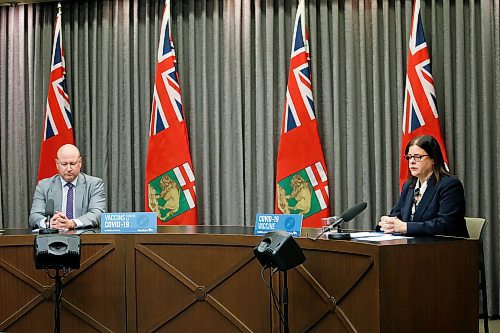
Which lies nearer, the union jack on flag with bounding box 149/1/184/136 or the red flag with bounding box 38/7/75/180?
the union jack on flag with bounding box 149/1/184/136

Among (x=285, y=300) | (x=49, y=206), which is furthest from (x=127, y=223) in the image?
(x=285, y=300)

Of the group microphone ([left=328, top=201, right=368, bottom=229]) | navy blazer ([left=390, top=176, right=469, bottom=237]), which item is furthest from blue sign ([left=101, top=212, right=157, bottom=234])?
navy blazer ([left=390, top=176, right=469, bottom=237])

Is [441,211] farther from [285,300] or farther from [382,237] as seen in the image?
[285,300]

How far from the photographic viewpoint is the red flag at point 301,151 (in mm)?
5898

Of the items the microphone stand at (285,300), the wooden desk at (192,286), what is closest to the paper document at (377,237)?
the wooden desk at (192,286)

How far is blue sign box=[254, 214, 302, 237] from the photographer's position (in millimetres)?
3924

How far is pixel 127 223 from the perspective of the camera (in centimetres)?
438

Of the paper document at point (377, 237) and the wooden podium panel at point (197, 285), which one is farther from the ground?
the paper document at point (377, 237)

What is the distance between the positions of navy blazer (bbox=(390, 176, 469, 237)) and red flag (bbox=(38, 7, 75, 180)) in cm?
350

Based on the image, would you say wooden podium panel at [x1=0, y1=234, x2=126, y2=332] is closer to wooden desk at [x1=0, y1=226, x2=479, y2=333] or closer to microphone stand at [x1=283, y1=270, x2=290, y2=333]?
wooden desk at [x1=0, y1=226, x2=479, y2=333]

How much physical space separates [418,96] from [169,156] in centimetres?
214

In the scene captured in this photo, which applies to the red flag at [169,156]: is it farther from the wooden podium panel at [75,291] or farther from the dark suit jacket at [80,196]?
the wooden podium panel at [75,291]

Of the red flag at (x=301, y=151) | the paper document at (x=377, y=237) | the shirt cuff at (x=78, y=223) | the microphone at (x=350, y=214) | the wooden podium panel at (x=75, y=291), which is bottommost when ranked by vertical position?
the wooden podium panel at (x=75, y=291)

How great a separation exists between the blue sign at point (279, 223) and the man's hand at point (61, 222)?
54.2 inches
